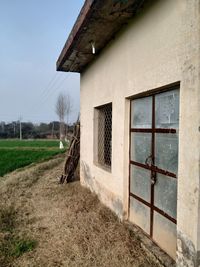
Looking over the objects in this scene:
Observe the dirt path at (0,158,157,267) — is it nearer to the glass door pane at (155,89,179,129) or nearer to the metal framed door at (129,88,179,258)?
the metal framed door at (129,88,179,258)

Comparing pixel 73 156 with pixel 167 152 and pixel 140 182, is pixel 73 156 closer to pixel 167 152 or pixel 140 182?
pixel 140 182

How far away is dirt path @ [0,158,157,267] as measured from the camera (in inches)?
122

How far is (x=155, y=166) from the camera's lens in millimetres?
3217

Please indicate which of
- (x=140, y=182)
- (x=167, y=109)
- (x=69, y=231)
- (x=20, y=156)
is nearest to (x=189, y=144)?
(x=167, y=109)

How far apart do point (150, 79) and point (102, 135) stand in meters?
2.76

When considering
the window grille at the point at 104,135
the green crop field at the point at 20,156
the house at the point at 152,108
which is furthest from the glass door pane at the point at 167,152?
the green crop field at the point at 20,156

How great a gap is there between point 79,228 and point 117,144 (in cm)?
147

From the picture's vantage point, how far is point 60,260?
10.3 feet

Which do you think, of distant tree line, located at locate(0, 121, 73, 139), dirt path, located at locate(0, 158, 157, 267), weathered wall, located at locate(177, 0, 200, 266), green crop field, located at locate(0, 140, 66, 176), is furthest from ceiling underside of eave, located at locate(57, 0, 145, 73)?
distant tree line, located at locate(0, 121, 73, 139)

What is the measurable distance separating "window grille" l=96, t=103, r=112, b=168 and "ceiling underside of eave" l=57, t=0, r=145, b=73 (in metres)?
1.24

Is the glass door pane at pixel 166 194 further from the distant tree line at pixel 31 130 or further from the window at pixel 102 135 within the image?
the distant tree line at pixel 31 130

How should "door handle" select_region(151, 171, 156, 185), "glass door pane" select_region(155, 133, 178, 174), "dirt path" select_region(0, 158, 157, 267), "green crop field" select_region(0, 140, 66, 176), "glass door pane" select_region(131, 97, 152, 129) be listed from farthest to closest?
"green crop field" select_region(0, 140, 66, 176) → "glass door pane" select_region(131, 97, 152, 129) → "door handle" select_region(151, 171, 156, 185) → "dirt path" select_region(0, 158, 157, 267) → "glass door pane" select_region(155, 133, 178, 174)

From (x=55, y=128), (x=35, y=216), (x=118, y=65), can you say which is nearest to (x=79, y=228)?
(x=35, y=216)

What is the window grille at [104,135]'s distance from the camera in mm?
5391
